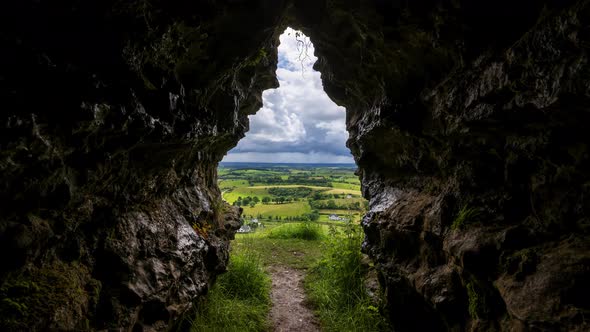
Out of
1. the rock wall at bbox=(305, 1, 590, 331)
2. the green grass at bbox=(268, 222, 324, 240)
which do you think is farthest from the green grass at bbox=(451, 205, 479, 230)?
the green grass at bbox=(268, 222, 324, 240)

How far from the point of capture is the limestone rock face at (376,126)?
270 cm

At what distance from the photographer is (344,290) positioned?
26.0 ft

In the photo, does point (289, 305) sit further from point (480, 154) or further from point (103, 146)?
point (103, 146)

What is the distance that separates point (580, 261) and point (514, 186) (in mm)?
1304

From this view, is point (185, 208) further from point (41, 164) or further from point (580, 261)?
point (580, 261)

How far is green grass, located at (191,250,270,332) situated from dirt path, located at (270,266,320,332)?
30cm

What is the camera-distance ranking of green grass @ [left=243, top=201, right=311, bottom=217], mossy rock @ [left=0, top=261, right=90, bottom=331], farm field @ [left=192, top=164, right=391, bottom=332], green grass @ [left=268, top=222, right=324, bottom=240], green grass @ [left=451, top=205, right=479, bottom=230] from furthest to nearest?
green grass @ [left=243, top=201, right=311, bottom=217] < green grass @ [left=268, top=222, right=324, bottom=240] < farm field @ [left=192, top=164, right=391, bottom=332] < green grass @ [left=451, top=205, right=479, bottom=230] < mossy rock @ [left=0, top=261, right=90, bottom=331]

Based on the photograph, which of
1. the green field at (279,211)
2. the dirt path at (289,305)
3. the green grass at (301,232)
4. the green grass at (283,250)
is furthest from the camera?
the green field at (279,211)

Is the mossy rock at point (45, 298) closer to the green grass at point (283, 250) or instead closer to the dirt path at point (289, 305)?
the dirt path at point (289, 305)

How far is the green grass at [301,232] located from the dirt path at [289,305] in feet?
14.4

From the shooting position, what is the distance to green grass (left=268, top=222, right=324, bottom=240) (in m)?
15.2

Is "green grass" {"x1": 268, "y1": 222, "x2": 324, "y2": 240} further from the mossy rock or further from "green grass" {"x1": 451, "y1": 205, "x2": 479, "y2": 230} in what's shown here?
the mossy rock

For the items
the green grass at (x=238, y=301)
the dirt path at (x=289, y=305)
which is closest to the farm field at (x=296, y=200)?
the dirt path at (x=289, y=305)

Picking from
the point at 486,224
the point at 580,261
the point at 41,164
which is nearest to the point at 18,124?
the point at 41,164
